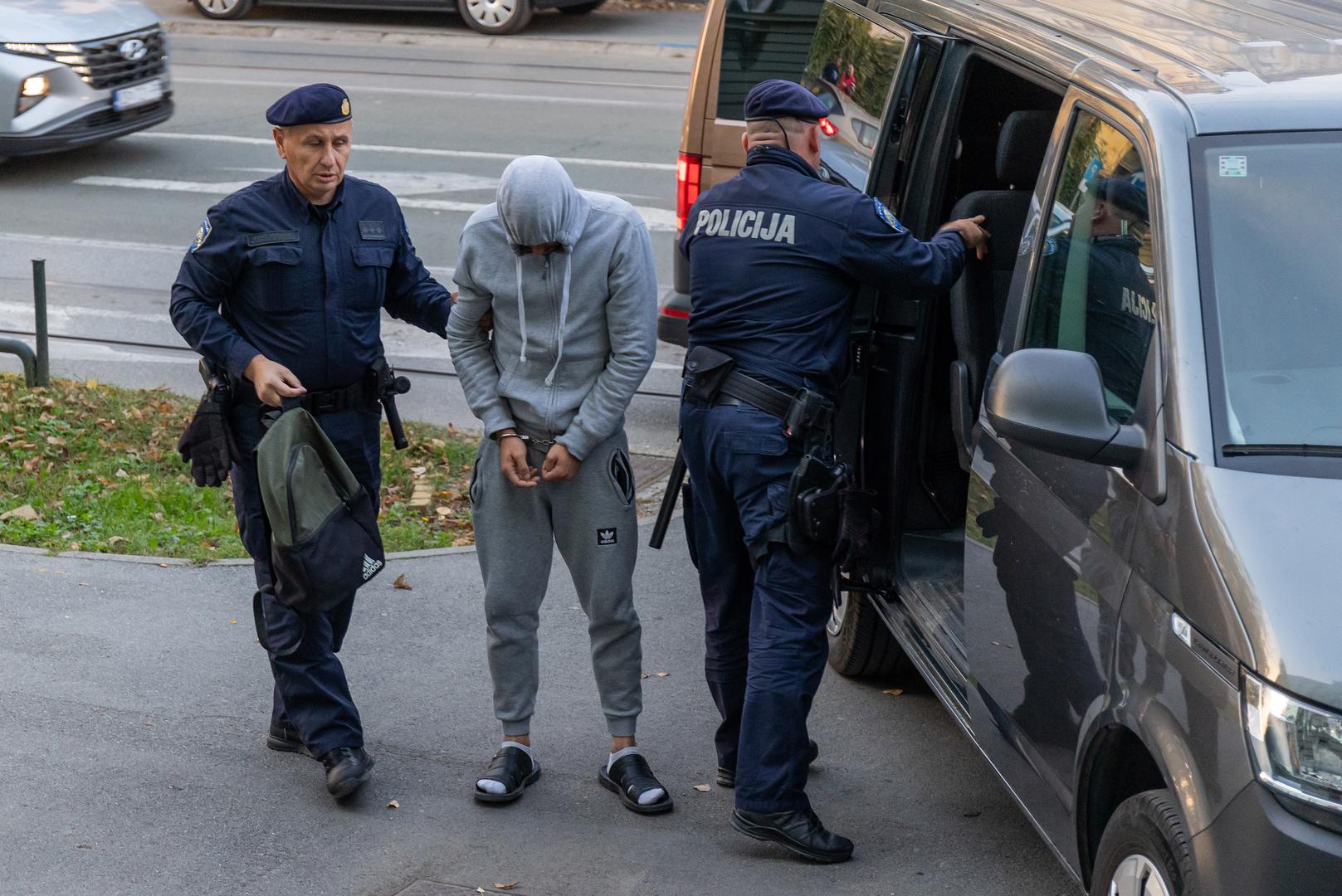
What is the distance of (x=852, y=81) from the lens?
5.17 meters

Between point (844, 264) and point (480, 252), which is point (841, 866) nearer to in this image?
point (844, 264)

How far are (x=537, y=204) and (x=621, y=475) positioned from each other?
2.60 ft

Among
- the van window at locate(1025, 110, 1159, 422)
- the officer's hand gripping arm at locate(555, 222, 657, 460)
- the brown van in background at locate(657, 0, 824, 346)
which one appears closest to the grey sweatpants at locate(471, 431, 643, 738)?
the officer's hand gripping arm at locate(555, 222, 657, 460)

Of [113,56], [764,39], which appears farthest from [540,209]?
[113,56]

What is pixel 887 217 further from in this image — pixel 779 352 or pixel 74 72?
pixel 74 72

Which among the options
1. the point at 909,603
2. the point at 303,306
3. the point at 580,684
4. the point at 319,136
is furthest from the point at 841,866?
the point at 319,136

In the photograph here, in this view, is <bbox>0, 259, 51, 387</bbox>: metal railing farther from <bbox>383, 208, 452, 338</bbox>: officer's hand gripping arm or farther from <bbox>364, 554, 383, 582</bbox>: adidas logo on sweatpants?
<bbox>364, 554, 383, 582</bbox>: adidas logo on sweatpants

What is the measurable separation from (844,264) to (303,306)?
1.46 metres

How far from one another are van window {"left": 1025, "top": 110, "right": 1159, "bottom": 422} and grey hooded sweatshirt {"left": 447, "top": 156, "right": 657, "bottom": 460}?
1090 mm

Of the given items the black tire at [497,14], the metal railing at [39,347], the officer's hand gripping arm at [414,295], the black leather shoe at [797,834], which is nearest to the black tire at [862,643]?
the black leather shoe at [797,834]

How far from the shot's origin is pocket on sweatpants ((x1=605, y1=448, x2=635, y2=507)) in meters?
4.31

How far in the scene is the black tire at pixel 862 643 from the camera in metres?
5.00

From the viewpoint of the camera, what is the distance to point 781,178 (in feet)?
13.3

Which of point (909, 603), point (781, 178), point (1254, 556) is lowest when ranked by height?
point (909, 603)
